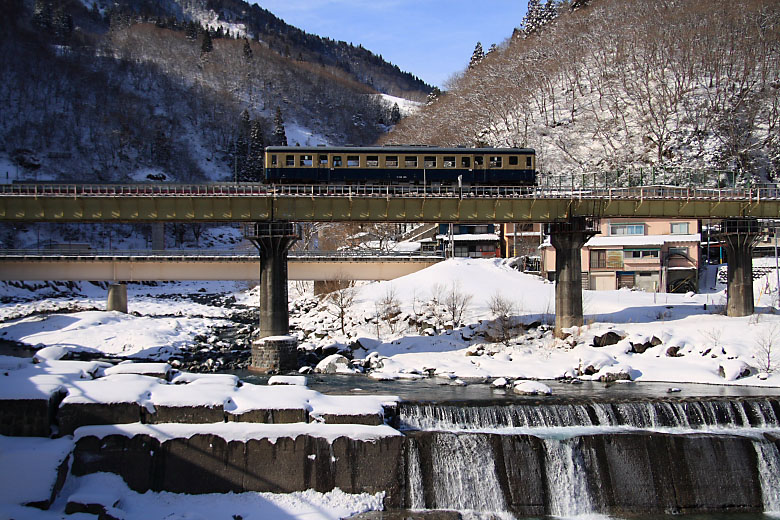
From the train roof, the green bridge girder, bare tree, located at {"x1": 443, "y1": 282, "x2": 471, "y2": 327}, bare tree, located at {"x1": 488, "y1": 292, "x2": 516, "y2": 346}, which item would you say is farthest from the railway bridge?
the train roof

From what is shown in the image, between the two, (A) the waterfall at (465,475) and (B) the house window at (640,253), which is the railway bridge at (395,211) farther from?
(A) the waterfall at (465,475)

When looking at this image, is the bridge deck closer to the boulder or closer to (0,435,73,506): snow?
the boulder

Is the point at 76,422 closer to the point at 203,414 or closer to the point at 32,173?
the point at 203,414

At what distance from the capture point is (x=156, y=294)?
3543 inches

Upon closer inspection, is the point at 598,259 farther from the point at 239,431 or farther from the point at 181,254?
the point at 239,431

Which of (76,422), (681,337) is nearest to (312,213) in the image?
(76,422)

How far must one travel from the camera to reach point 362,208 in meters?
42.4

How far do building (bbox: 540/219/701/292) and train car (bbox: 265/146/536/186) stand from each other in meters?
11.9

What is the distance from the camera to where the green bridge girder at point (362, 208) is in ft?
134

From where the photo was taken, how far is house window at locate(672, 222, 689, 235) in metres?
63.8

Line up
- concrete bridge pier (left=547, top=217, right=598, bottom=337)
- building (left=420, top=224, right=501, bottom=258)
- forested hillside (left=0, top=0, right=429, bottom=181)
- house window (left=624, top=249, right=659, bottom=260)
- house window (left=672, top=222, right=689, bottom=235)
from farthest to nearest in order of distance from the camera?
forested hillside (left=0, top=0, right=429, bottom=181) < building (left=420, top=224, right=501, bottom=258) < house window (left=672, top=222, right=689, bottom=235) < house window (left=624, top=249, right=659, bottom=260) < concrete bridge pier (left=547, top=217, right=598, bottom=337)

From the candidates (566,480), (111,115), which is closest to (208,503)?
(566,480)

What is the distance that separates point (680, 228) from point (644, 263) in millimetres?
7086

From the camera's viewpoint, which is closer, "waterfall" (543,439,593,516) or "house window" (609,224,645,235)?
"waterfall" (543,439,593,516)
